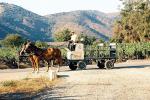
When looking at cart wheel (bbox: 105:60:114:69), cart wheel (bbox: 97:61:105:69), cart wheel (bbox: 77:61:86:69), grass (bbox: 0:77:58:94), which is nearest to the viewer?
grass (bbox: 0:77:58:94)

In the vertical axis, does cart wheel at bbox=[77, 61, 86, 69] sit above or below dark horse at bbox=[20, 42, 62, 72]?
below

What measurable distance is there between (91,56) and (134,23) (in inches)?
1625

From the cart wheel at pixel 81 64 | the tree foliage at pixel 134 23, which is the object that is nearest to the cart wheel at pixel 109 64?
the cart wheel at pixel 81 64

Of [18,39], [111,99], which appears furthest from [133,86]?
[18,39]

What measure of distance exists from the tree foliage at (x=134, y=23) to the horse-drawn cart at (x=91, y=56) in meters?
34.7

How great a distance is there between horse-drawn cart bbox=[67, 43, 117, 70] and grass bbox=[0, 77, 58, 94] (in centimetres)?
742

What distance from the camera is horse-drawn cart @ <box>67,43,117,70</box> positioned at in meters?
37.1

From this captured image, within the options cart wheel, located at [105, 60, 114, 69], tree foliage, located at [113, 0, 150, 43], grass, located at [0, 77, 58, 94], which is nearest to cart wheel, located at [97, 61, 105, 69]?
cart wheel, located at [105, 60, 114, 69]

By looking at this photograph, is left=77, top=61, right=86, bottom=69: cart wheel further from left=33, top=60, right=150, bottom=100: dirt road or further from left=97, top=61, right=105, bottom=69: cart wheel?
left=33, top=60, right=150, bottom=100: dirt road

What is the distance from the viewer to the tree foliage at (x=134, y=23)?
7419 centimetres

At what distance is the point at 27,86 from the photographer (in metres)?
26.8

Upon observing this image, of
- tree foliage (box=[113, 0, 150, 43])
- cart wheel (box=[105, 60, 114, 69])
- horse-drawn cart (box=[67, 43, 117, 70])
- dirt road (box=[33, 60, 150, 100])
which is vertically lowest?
dirt road (box=[33, 60, 150, 100])

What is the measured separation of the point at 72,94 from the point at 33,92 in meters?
3.09

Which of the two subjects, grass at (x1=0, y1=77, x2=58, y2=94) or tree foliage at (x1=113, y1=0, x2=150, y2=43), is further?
tree foliage at (x1=113, y1=0, x2=150, y2=43)
